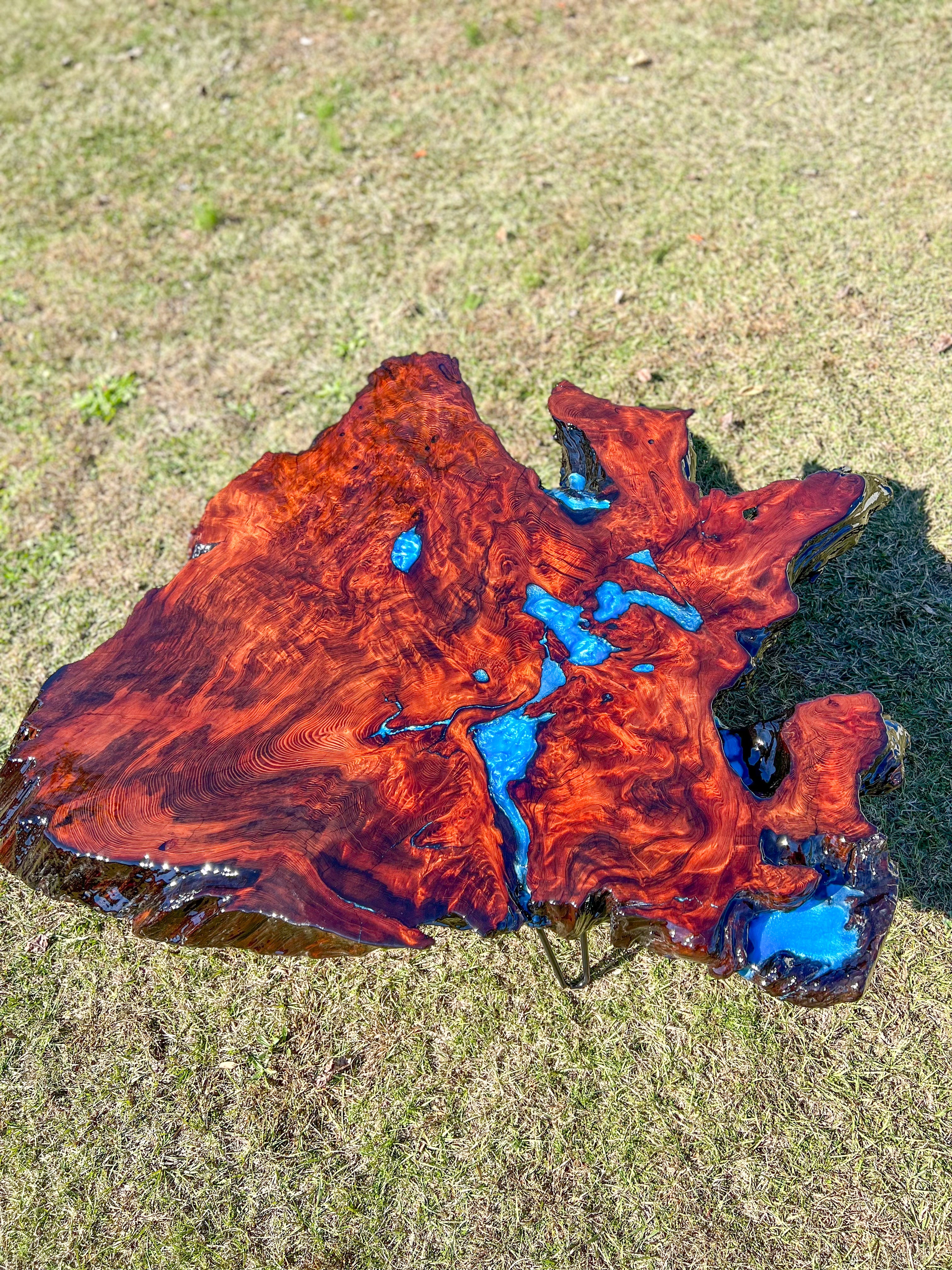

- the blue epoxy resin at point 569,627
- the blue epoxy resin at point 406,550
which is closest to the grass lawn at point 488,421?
the blue epoxy resin at point 569,627

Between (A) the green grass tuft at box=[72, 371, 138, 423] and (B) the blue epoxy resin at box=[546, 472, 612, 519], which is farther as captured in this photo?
(A) the green grass tuft at box=[72, 371, 138, 423]

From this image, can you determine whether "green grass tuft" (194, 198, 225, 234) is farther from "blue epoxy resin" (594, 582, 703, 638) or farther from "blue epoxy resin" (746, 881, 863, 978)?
"blue epoxy resin" (746, 881, 863, 978)

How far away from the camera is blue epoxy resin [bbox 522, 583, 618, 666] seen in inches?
90.3

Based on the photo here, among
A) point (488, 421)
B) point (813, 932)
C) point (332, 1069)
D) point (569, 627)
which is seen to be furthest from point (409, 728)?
point (488, 421)

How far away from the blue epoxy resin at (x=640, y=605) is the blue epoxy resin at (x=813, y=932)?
717mm

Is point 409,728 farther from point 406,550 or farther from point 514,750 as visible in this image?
point 406,550

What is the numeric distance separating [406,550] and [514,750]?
684 mm

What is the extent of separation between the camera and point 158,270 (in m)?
4.82

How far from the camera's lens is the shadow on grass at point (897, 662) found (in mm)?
2908

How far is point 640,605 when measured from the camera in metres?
2.38

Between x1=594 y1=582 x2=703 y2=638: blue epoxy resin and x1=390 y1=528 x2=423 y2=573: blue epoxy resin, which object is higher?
x1=390 y1=528 x2=423 y2=573: blue epoxy resin

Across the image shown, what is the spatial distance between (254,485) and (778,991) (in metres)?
1.97

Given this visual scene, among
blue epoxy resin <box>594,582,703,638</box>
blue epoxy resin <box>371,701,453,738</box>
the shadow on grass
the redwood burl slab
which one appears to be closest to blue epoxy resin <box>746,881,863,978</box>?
the redwood burl slab

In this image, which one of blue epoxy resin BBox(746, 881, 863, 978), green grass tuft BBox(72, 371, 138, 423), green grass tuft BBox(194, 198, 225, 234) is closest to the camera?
blue epoxy resin BBox(746, 881, 863, 978)
